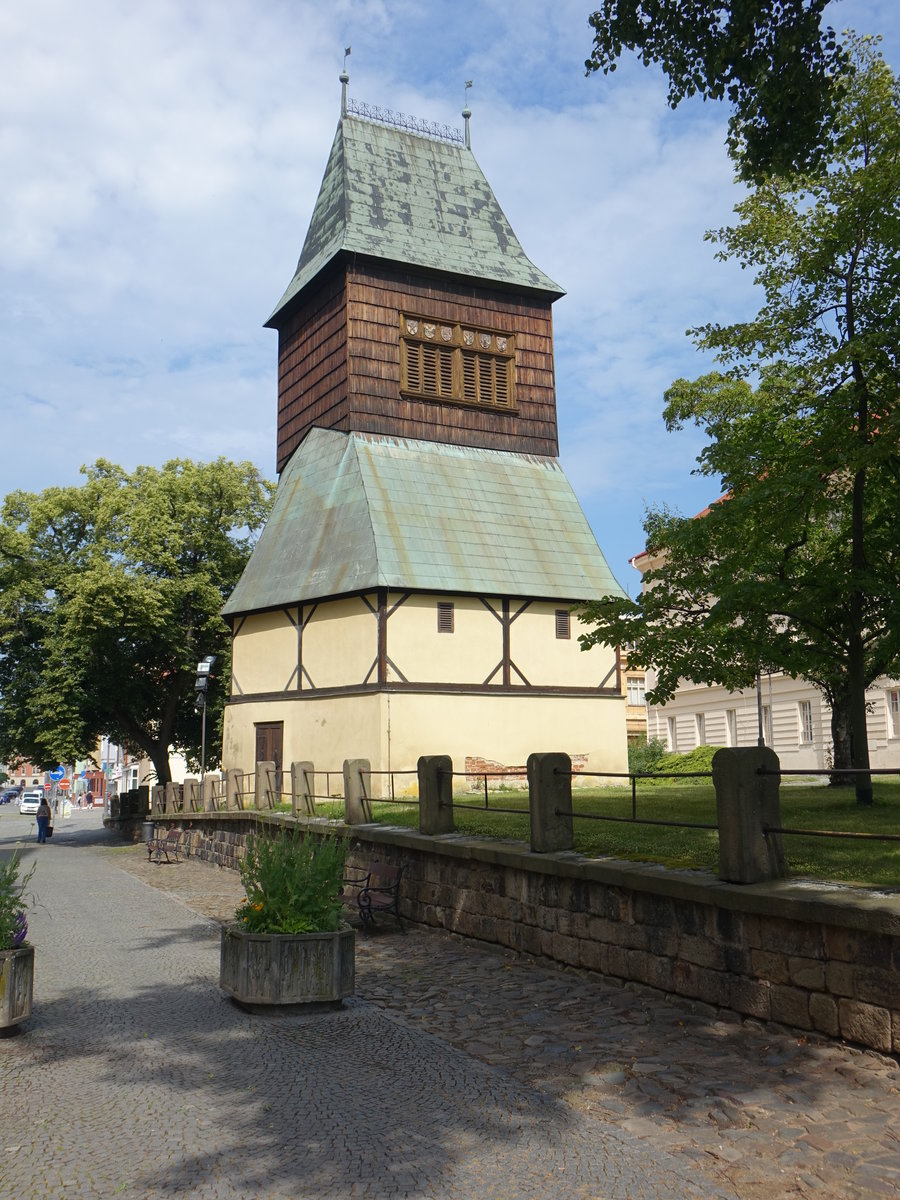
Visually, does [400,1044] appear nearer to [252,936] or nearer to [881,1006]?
[252,936]

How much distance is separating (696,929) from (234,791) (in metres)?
16.7

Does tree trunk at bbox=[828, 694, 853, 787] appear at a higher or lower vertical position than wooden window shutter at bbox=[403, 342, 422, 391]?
lower

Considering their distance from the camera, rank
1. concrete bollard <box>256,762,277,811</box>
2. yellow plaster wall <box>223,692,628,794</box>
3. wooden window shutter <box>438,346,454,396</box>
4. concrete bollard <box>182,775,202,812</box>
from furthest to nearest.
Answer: wooden window shutter <box>438,346,454,396</box> → concrete bollard <box>182,775,202,812</box> → yellow plaster wall <box>223,692,628,794</box> → concrete bollard <box>256,762,277,811</box>

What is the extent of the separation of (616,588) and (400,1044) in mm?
20442

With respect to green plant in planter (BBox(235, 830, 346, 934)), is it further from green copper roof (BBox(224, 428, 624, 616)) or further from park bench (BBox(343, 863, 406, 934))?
green copper roof (BBox(224, 428, 624, 616))

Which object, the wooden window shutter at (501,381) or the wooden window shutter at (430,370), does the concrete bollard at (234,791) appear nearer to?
the wooden window shutter at (430,370)

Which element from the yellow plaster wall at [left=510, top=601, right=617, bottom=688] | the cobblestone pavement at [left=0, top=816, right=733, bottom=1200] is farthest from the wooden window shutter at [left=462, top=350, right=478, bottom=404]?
the cobblestone pavement at [left=0, top=816, right=733, bottom=1200]

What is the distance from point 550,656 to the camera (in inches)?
1005

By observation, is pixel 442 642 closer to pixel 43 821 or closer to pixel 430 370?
pixel 430 370

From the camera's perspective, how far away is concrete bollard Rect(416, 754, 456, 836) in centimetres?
1254

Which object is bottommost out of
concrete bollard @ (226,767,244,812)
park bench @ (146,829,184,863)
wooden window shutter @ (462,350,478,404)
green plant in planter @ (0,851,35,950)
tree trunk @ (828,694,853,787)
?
park bench @ (146,829,184,863)

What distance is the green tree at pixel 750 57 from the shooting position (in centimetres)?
907

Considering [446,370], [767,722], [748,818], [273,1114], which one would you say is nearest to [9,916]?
[273,1114]

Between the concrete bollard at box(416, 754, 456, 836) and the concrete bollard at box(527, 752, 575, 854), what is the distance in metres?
2.57
